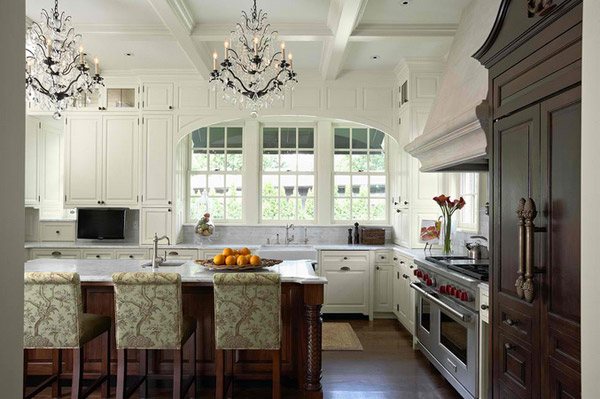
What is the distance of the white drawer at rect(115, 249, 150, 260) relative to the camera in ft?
17.4

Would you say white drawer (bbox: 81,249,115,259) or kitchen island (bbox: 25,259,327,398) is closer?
kitchen island (bbox: 25,259,327,398)

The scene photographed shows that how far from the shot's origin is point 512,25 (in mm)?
1709

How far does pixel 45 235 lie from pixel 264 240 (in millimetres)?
2936

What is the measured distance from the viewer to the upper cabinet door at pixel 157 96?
18.0ft

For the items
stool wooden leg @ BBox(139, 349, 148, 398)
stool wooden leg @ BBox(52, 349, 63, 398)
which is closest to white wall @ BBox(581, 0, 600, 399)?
stool wooden leg @ BBox(139, 349, 148, 398)

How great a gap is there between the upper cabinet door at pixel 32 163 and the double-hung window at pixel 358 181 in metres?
3.96

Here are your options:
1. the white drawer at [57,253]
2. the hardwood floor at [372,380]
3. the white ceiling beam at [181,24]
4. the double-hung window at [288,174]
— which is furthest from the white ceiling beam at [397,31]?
the white drawer at [57,253]

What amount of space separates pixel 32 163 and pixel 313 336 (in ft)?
14.8

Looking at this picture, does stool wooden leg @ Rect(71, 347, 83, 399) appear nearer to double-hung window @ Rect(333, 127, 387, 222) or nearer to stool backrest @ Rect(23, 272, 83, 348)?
stool backrest @ Rect(23, 272, 83, 348)

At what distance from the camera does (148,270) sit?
342cm

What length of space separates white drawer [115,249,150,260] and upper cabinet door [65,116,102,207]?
0.73 meters

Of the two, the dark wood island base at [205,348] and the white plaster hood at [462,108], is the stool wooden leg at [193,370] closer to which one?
the dark wood island base at [205,348]

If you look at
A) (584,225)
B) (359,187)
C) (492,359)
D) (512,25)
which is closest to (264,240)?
(359,187)

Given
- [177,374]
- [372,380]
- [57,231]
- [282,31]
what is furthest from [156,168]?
[372,380]
